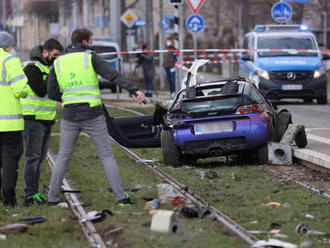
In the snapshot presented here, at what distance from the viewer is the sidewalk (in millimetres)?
11469

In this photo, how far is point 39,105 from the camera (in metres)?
9.20

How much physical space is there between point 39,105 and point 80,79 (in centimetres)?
74

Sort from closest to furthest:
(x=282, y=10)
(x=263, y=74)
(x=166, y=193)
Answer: (x=166, y=193)
(x=263, y=74)
(x=282, y=10)

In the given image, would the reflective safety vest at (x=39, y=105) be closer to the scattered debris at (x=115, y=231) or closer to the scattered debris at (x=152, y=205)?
the scattered debris at (x=152, y=205)

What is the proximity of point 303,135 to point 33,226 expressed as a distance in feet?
18.9

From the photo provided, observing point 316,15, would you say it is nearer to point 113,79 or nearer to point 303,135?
point 303,135

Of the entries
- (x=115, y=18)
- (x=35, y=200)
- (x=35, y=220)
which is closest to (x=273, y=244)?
(x=35, y=220)

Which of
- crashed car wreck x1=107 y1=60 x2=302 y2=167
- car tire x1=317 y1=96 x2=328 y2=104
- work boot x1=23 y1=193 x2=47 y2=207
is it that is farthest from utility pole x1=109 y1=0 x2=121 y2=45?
work boot x1=23 y1=193 x2=47 y2=207

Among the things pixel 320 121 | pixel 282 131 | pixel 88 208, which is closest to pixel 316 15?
pixel 320 121

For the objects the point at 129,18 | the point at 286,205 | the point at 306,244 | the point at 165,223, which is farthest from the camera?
the point at 129,18

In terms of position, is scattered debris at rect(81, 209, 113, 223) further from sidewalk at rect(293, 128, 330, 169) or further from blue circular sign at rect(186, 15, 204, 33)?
blue circular sign at rect(186, 15, 204, 33)

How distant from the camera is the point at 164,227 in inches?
290

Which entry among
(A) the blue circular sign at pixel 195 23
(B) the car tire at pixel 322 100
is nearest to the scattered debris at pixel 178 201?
(B) the car tire at pixel 322 100

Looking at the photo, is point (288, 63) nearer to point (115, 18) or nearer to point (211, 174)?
point (211, 174)
